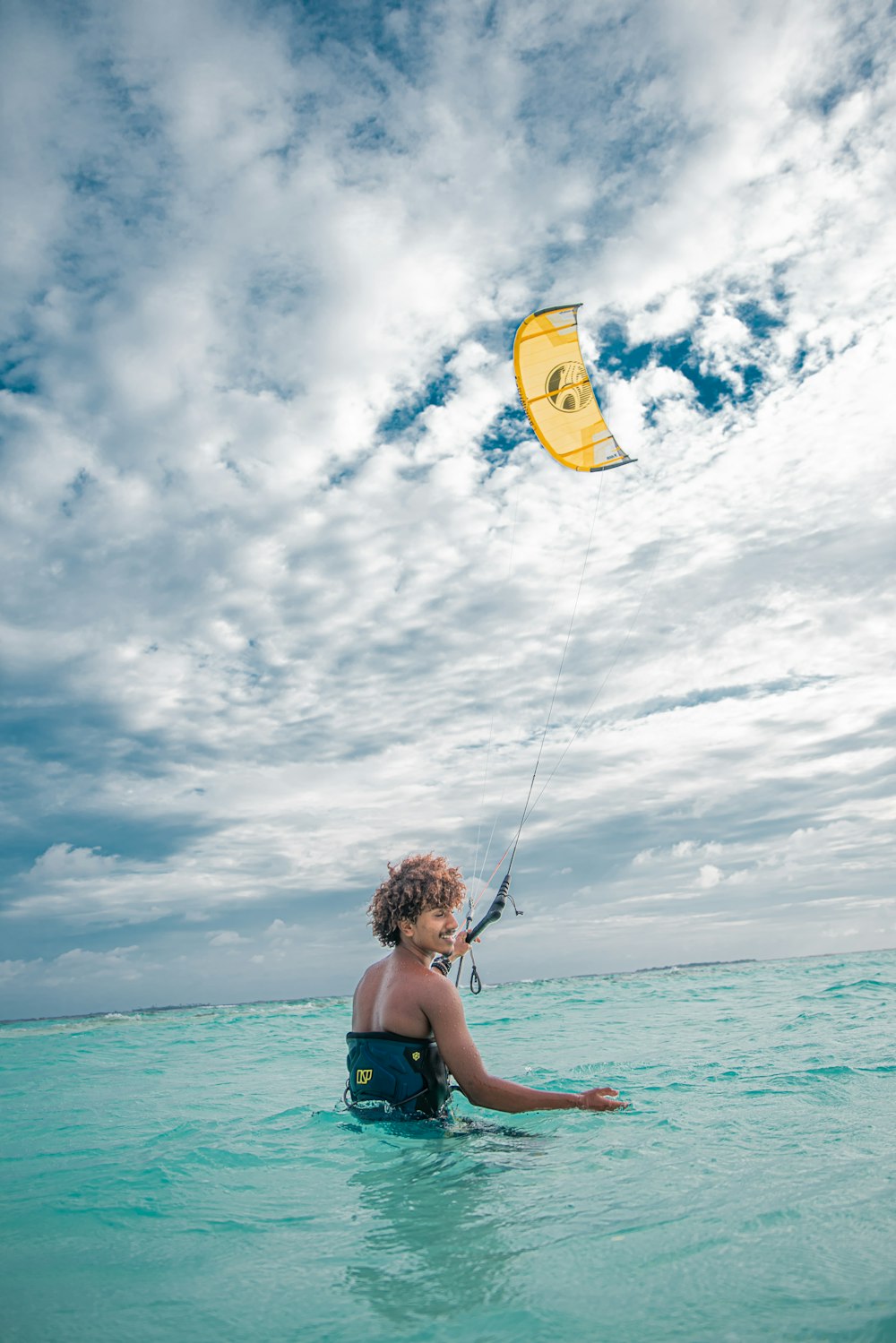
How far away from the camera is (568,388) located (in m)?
11.3

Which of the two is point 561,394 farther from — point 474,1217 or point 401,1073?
point 474,1217

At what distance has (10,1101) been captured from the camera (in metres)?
9.48

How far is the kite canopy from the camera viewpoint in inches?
433

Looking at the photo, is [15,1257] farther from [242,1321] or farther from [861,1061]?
[861,1061]

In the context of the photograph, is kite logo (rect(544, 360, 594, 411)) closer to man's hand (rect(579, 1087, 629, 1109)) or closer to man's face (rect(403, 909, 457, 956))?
man's face (rect(403, 909, 457, 956))

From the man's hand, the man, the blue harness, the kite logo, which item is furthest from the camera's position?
the kite logo

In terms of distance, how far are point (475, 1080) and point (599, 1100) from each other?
0.70 metres

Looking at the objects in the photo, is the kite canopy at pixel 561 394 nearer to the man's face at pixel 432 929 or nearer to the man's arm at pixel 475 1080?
the man's face at pixel 432 929

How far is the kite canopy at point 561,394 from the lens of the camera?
11008mm

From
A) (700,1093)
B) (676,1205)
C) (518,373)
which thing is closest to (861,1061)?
(700,1093)

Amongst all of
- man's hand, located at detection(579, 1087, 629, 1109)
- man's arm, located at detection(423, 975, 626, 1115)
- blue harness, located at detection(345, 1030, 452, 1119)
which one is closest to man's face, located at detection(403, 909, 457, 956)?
man's arm, located at detection(423, 975, 626, 1115)

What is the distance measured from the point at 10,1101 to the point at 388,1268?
833 centimetres

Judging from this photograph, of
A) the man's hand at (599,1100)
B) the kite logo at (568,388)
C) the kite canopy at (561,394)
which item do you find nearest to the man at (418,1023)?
the man's hand at (599,1100)

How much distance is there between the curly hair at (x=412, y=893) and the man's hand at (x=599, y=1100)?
1.35m
